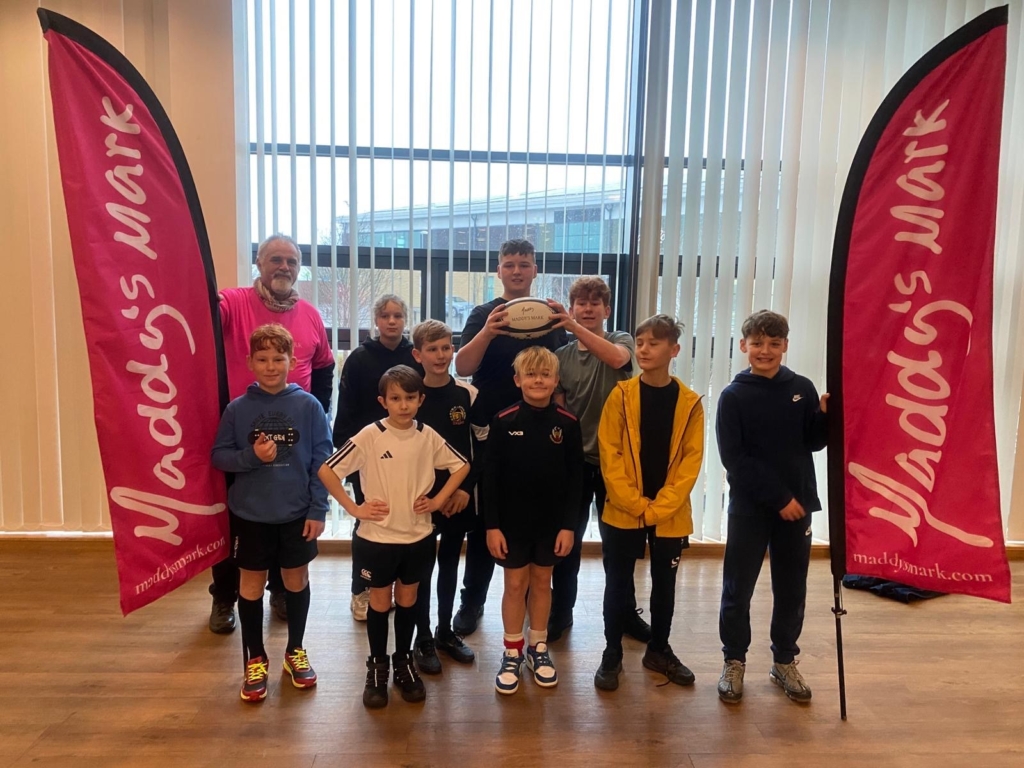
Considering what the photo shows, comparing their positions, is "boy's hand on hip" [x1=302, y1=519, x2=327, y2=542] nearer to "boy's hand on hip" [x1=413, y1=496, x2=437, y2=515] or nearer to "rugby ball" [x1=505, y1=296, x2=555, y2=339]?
"boy's hand on hip" [x1=413, y1=496, x2=437, y2=515]

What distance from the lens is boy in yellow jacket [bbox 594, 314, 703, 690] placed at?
81.4 inches

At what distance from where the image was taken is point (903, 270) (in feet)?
6.27

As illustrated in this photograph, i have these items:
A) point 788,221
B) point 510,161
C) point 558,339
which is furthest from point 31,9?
point 788,221

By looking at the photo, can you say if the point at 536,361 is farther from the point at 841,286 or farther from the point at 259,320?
the point at 259,320

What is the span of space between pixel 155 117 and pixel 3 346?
1985mm

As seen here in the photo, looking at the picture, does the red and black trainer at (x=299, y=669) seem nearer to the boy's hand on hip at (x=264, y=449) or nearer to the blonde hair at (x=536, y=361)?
the boy's hand on hip at (x=264, y=449)

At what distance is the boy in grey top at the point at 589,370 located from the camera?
225 centimetres

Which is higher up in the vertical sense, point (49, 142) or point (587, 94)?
point (587, 94)

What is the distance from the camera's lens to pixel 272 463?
6.63 feet

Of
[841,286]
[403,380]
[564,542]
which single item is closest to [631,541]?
[564,542]

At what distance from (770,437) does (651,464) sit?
15.2 inches

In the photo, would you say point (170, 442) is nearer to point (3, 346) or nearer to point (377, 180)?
point (377, 180)

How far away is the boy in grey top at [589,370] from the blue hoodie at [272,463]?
87cm

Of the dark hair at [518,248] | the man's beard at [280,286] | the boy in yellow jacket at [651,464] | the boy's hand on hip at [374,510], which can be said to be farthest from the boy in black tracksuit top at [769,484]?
the man's beard at [280,286]
